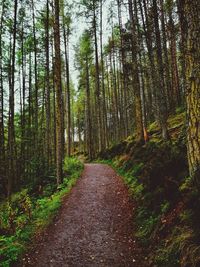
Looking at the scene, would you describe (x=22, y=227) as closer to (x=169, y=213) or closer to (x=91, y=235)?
(x=91, y=235)

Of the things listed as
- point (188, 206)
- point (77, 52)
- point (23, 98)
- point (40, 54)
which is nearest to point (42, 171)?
point (23, 98)

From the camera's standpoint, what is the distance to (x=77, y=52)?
28.2 meters

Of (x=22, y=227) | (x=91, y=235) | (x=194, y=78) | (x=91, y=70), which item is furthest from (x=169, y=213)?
(x=91, y=70)

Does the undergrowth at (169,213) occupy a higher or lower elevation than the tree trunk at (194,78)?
lower

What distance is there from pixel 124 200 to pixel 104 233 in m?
2.31

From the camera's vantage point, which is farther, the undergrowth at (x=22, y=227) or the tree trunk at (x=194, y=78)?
the undergrowth at (x=22, y=227)

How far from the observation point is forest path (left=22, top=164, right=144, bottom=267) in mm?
5617

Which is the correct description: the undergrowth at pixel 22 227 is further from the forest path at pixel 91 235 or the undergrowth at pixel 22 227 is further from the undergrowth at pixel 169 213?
the undergrowth at pixel 169 213

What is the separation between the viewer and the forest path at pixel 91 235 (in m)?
5.62

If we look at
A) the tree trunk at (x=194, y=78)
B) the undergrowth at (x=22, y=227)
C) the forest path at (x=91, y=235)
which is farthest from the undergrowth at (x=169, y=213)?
the undergrowth at (x=22, y=227)

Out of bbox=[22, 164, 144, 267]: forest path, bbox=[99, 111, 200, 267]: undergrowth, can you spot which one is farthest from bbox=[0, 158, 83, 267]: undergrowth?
bbox=[99, 111, 200, 267]: undergrowth

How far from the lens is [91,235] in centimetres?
668

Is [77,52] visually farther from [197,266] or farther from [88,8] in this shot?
[197,266]

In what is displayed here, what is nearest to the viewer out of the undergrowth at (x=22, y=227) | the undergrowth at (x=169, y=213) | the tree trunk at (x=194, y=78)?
the undergrowth at (x=169, y=213)
